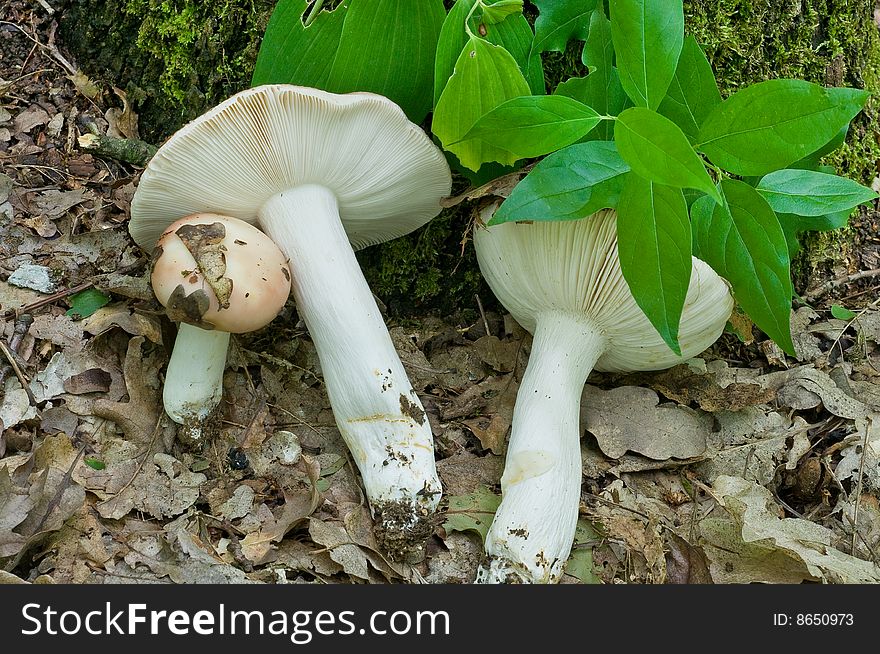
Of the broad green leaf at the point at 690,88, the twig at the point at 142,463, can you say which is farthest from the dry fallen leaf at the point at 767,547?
the twig at the point at 142,463

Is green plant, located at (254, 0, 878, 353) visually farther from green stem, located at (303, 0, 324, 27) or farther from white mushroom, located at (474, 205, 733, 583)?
white mushroom, located at (474, 205, 733, 583)

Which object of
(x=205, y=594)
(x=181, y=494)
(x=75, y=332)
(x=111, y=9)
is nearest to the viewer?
(x=205, y=594)

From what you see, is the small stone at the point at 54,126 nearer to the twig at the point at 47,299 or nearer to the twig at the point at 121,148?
the twig at the point at 121,148

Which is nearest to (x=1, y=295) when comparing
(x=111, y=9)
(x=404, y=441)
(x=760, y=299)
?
(x=111, y=9)

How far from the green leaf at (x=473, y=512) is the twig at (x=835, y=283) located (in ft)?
5.43

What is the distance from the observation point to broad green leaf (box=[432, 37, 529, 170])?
2.24 m

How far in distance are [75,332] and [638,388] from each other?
1.98 metres

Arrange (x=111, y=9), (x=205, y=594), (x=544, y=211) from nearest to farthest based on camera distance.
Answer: (x=205, y=594) → (x=544, y=211) → (x=111, y=9)

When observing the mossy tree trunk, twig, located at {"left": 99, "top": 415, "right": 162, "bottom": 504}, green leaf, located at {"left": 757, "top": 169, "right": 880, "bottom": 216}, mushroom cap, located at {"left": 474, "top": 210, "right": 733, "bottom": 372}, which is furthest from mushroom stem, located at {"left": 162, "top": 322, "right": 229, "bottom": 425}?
green leaf, located at {"left": 757, "top": 169, "right": 880, "bottom": 216}

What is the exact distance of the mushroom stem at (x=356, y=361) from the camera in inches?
94.7

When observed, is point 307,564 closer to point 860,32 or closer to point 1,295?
point 1,295

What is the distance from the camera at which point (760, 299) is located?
215 cm

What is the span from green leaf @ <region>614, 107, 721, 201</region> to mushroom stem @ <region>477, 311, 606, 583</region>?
852mm

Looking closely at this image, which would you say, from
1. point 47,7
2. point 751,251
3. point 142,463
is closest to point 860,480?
point 751,251
